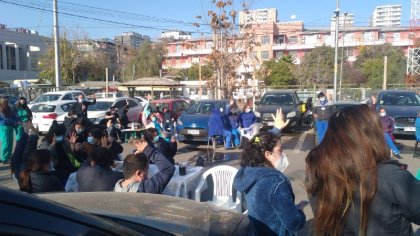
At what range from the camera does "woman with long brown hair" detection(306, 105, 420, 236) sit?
1828 millimetres

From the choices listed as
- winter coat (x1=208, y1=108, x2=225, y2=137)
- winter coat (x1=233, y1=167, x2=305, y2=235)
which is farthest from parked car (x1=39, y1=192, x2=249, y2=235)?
winter coat (x1=208, y1=108, x2=225, y2=137)

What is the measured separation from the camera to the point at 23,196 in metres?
1.22

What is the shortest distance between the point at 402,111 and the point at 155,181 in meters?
12.2

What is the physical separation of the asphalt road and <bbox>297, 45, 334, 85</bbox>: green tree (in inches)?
1346

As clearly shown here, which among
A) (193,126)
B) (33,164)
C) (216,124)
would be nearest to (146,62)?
(193,126)

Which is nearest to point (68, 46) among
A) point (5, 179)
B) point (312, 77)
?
point (312, 77)

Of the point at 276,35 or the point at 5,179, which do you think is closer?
the point at 5,179

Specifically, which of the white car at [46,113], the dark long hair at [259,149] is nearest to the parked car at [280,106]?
the white car at [46,113]

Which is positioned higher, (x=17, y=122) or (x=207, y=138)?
(x=17, y=122)

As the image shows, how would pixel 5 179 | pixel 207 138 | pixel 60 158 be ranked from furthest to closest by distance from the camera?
pixel 207 138 → pixel 5 179 → pixel 60 158

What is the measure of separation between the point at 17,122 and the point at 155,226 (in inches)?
341

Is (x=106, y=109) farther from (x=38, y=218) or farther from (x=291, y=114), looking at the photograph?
(x=38, y=218)

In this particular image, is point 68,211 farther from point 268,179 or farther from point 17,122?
point 17,122

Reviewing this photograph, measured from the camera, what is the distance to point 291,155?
11.3 m
